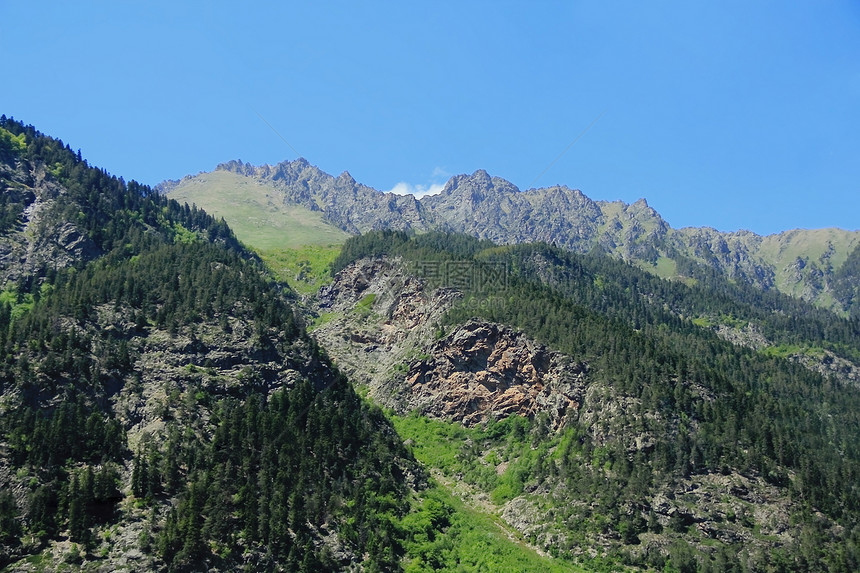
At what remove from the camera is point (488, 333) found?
17575 centimetres

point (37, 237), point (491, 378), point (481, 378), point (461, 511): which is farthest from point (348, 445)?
point (37, 237)

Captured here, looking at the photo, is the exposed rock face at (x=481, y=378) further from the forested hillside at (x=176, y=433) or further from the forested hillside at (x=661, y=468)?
the forested hillside at (x=176, y=433)

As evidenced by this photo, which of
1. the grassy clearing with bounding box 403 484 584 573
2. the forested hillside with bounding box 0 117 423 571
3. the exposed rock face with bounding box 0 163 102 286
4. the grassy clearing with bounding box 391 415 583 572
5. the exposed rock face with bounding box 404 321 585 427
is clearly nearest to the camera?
the forested hillside with bounding box 0 117 423 571

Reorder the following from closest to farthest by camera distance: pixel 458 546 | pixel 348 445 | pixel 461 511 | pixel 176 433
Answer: pixel 176 433 → pixel 458 546 → pixel 348 445 → pixel 461 511

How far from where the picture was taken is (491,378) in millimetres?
171375

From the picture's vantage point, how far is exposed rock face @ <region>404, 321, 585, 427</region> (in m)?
159

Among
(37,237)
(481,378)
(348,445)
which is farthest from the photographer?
(37,237)

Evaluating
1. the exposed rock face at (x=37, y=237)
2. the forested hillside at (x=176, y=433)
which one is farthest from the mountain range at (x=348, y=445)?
the exposed rock face at (x=37, y=237)

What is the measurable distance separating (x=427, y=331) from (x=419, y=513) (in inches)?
3116

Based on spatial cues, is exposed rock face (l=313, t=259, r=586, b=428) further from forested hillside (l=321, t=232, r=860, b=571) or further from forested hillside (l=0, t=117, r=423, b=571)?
forested hillside (l=0, t=117, r=423, b=571)

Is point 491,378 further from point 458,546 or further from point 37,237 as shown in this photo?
point 37,237

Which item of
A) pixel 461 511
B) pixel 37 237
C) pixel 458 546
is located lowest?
pixel 458 546

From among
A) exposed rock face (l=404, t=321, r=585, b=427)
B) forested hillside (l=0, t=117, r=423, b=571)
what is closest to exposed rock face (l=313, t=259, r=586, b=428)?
exposed rock face (l=404, t=321, r=585, b=427)

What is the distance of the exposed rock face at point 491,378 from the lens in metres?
159
